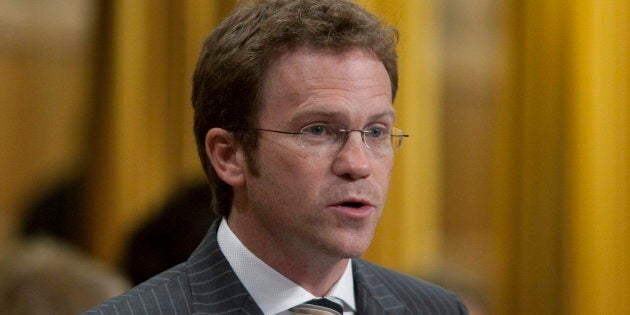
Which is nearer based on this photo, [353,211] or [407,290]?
[353,211]

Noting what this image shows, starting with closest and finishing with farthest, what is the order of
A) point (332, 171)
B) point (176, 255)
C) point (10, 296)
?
point (332, 171) → point (10, 296) → point (176, 255)

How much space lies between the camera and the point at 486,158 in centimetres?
370

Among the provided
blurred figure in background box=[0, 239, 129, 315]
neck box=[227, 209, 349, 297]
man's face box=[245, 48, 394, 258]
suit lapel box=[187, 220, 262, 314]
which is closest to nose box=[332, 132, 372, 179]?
man's face box=[245, 48, 394, 258]

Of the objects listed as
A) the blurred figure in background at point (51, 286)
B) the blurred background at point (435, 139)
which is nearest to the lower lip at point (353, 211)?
the blurred figure in background at point (51, 286)

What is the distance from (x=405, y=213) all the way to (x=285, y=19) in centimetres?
168

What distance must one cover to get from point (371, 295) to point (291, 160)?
0.38 m

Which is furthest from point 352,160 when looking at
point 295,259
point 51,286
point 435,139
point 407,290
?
point 435,139

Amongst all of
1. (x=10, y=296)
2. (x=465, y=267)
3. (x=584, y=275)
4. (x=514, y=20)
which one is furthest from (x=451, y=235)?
(x=10, y=296)

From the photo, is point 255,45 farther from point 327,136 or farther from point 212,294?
point 212,294

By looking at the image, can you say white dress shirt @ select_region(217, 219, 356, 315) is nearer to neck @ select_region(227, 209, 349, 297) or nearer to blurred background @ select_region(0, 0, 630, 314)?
neck @ select_region(227, 209, 349, 297)

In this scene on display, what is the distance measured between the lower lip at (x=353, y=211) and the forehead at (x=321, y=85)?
7.3 inches

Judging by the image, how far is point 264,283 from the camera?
6.77ft

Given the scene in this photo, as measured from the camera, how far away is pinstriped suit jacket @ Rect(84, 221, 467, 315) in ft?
6.56

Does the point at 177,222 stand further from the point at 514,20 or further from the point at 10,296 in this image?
the point at 514,20
